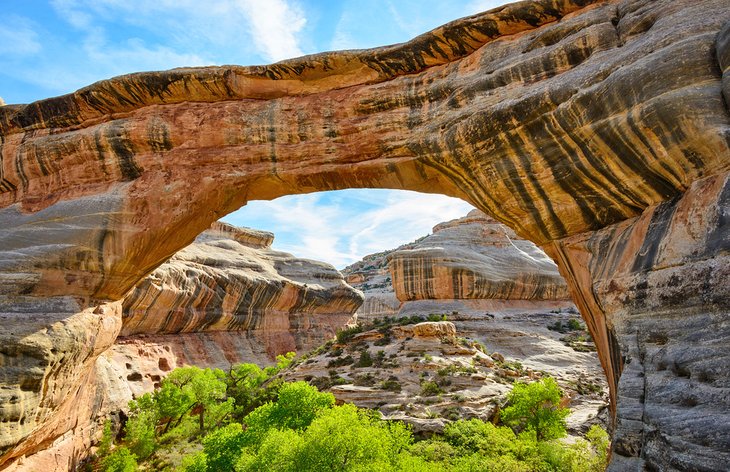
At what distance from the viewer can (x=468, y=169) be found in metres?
12.6

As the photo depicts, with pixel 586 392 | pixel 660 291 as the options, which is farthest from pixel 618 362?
→ pixel 586 392

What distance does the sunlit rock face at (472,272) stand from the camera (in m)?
47.4

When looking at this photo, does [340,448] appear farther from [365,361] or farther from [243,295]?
[243,295]

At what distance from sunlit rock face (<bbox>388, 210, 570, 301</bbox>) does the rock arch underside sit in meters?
33.9

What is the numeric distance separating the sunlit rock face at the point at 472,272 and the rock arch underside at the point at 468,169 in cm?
3393

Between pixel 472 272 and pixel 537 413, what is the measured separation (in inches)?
1052

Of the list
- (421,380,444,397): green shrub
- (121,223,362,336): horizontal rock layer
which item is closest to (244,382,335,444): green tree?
(421,380,444,397): green shrub

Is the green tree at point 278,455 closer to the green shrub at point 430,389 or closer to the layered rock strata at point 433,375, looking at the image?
the layered rock strata at point 433,375

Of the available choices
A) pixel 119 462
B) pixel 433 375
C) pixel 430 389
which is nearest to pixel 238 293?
pixel 119 462

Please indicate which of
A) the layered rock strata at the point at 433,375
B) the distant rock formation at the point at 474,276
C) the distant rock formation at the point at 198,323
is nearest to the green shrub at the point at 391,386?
the layered rock strata at the point at 433,375

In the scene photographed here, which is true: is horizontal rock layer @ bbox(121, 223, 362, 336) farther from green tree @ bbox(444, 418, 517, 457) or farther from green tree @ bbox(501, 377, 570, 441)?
green tree @ bbox(501, 377, 570, 441)

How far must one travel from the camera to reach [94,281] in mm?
14781

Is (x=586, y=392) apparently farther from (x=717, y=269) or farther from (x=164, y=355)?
(x=164, y=355)

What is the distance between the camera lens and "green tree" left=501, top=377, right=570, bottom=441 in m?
20.8
